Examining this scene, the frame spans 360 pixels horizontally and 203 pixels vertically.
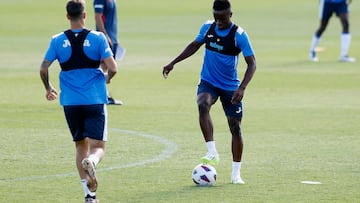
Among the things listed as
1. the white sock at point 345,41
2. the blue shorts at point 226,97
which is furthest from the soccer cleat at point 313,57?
the blue shorts at point 226,97

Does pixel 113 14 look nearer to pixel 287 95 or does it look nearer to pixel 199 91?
pixel 287 95

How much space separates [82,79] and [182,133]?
5399 mm

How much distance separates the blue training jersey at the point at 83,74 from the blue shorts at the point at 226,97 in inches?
77.5

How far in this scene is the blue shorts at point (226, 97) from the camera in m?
11.4

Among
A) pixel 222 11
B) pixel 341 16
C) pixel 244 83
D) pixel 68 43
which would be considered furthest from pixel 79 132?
pixel 341 16

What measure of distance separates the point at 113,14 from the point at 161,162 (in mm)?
6629

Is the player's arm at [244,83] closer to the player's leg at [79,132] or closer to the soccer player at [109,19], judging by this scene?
the player's leg at [79,132]

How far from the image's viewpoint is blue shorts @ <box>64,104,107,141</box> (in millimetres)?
9852

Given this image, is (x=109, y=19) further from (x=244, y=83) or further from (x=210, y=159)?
(x=244, y=83)

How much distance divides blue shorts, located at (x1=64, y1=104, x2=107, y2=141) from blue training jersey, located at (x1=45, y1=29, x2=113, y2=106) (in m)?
0.06

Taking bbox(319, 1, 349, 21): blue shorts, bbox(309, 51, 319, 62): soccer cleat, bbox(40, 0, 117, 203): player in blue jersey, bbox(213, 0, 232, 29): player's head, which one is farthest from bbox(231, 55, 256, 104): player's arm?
bbox(309, 51, 319, 62): soccer cleat

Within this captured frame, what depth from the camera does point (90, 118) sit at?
9883 millimetres

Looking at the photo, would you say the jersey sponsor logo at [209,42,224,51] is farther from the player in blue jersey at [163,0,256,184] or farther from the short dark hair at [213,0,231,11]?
the short dark hair at [213,0,231,11]

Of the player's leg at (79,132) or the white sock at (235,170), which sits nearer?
the player's leg at (79,132)
